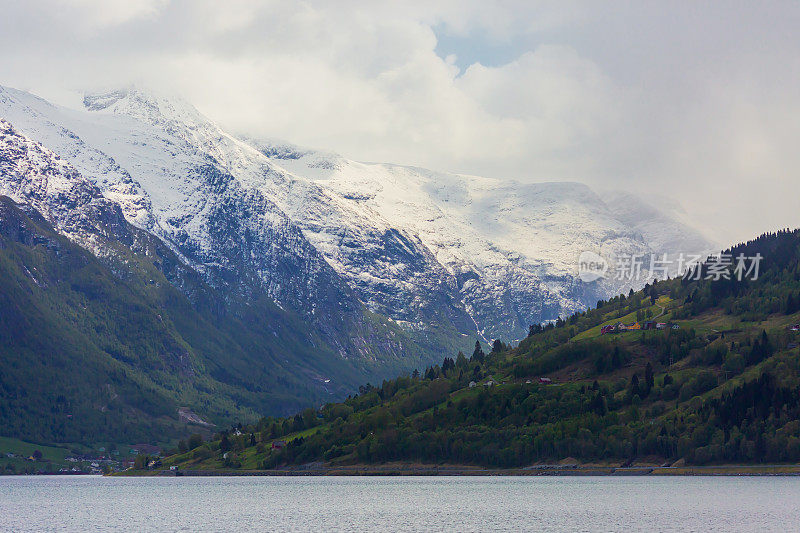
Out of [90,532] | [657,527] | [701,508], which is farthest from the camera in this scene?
[701,508]

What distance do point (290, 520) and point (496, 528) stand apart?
127 feet

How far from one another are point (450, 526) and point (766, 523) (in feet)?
154

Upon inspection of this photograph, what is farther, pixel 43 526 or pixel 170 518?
pixel 170 518

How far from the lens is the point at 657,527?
162 m

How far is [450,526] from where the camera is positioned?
170 metres

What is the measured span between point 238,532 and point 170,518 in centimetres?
2987

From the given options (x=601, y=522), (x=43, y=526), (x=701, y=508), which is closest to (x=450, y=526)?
(x=601, y=522)

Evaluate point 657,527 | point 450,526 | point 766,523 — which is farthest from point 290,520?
point 766,523

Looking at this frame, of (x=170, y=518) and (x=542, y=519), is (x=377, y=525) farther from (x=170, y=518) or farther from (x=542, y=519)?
(x=170, y=518)

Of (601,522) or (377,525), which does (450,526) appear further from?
(601,522)

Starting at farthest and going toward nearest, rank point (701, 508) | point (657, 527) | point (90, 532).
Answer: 1. point (701, 508)
2. point (90, 532)
3. point (657, 527)

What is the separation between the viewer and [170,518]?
640ft

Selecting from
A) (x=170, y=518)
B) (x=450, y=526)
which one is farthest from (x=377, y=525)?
(x=170, y=518)

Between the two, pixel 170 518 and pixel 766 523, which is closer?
pixel 766 523
